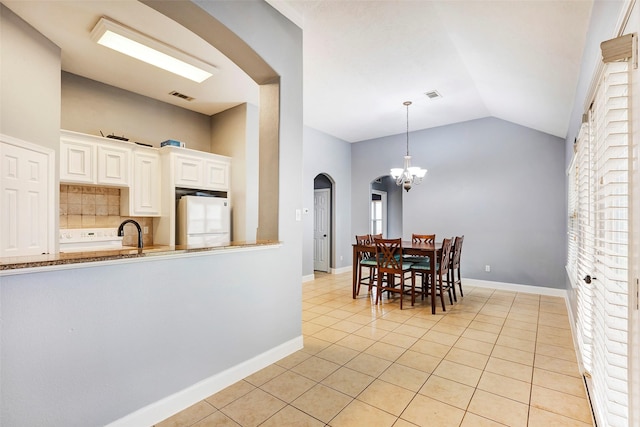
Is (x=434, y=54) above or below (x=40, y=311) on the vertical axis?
above

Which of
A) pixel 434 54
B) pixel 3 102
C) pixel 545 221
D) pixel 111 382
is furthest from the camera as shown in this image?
pixel 545 221

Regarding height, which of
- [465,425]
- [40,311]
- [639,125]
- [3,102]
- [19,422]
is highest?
[3,102]

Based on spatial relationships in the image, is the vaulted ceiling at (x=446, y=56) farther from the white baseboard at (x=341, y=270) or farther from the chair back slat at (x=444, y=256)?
the white baseboard at (x=341, y=270)

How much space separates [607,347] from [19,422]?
2622 millimetres

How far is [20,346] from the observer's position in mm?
1397

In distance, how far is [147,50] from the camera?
3.05 metres

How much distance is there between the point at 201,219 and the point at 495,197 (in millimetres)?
4983

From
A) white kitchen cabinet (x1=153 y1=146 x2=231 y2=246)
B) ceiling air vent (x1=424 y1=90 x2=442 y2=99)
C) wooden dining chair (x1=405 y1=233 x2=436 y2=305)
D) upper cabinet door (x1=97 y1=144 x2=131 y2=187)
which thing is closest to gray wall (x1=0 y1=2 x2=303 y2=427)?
upper cabinet door (x1=97 y1=144 x2=131 y2=187)

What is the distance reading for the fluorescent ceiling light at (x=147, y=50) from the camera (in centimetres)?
276

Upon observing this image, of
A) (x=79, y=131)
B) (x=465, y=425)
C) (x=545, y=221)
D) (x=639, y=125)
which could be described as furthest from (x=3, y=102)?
(x=545, y=221)

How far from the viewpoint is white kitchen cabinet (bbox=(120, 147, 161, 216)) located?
162 inches

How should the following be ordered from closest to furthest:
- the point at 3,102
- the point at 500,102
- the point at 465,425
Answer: the point at 465,425, the point at 3,102, the point at 500,102

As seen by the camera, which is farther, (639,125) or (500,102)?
(500,102)

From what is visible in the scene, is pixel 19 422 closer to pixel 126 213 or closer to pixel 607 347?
pixel 607 347
